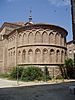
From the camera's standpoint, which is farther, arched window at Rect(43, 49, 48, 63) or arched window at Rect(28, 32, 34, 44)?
arched window at Rect(28, 32, 34, 44)

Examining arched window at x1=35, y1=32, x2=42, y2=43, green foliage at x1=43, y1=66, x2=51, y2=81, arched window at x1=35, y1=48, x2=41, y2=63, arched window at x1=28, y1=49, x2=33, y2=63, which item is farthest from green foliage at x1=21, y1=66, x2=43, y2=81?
arched window at x1=35, y1=32, x2=42, y2=43

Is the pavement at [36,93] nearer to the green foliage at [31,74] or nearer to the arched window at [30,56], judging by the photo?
the green foliage at [31,74]

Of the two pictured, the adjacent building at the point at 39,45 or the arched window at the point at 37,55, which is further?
the adjacent building at the point at 39,45

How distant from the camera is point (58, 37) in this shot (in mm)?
34219

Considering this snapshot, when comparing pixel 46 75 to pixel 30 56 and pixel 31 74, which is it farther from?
pixel 30 56

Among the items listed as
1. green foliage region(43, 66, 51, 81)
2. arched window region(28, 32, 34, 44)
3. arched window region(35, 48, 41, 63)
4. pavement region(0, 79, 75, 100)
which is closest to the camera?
pavement region(0, 79, 75, 100)

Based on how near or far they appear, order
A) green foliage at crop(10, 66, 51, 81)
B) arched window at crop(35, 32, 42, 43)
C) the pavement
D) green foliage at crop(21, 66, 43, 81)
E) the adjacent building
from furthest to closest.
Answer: arched window at crop(35, 32, 42, 43)
the adjacent building
green foliage at crop(10, 66, 51, 81)
green foliage at crop(21, 66, 43, 81)
the pavement

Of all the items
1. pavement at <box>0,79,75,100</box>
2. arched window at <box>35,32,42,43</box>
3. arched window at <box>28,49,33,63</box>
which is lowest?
pavement at <box>0,79,75,100</box>

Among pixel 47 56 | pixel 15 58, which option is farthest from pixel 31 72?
pixel 15 58

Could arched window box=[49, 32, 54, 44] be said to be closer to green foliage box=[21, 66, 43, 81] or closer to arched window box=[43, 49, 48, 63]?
arched window box=[43, 49, 48, 63]

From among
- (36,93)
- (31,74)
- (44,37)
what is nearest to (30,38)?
(44,37)

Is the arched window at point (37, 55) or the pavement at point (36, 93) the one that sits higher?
the arched window at point (37, 55)

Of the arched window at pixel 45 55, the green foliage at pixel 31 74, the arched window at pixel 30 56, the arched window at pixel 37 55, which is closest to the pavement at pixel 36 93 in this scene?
the green foliage at pixel 31 74

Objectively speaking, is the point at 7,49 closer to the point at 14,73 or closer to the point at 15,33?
the point at 15,33
